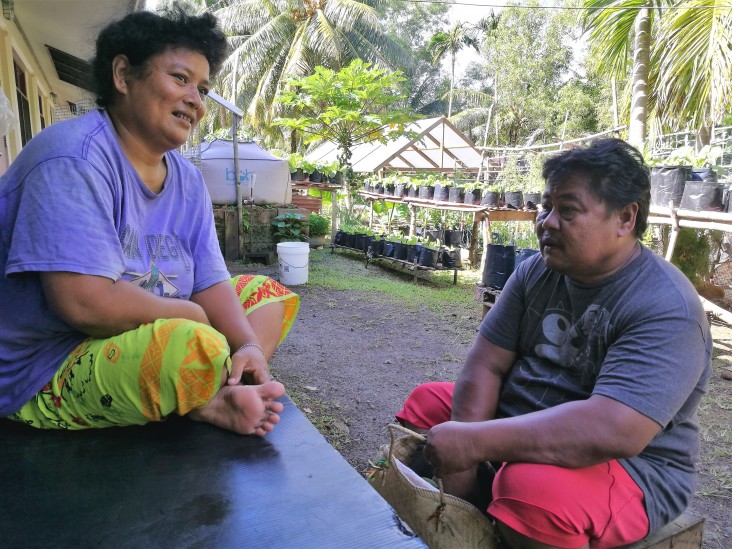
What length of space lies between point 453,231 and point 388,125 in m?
2.62

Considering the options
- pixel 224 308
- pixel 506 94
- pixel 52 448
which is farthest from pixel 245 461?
pixel 506 94

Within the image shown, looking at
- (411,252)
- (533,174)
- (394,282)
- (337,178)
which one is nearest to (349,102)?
(337,178)

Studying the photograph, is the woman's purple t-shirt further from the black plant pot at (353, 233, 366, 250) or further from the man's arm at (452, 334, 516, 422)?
the black plant pot at (353, 233, 366, 250)

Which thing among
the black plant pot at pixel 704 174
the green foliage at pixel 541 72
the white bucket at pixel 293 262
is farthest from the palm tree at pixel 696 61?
the green foliage at pixel 541 72

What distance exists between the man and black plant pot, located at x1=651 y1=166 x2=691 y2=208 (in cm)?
431

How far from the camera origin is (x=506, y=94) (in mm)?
22875

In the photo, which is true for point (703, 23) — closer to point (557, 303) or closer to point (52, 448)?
point (557, 303)

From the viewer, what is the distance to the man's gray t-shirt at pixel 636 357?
121 cm

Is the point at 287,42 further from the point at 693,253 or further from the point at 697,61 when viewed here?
the point at 693,253

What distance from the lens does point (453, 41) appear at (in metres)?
28.5

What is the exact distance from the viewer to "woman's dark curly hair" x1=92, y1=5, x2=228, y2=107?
4.77 feet

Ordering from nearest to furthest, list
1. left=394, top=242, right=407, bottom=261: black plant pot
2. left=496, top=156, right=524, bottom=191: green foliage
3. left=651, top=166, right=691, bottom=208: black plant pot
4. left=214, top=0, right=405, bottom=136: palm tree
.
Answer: left=651, top=166, right=691, bottom=208: black plant pot, left=394, top=242, right=407, bottom=261: black plant pot, left=496, top=156, right=524, bottom=191: green foliage, left=214, top=0, right=405, bottom=136: palm tree

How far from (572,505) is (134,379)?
1.07 meters

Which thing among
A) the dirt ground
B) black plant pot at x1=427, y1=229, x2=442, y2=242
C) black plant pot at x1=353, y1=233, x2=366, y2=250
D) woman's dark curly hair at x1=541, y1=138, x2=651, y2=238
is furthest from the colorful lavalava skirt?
black plant pot at x1=427, y1=229, x2=442, y2=242
